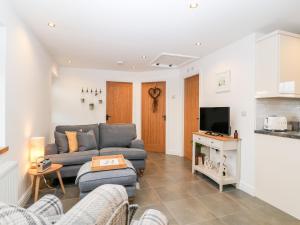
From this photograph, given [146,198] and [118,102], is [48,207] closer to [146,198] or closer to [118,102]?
[146,198]

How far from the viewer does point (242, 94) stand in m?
2.86

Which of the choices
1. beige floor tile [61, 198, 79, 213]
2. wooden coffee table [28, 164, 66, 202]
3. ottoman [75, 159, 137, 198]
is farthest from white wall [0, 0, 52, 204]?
ottoman [75, 159, 137, 198]

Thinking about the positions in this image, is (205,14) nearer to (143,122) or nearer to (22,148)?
(22,148)

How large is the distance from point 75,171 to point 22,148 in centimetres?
87

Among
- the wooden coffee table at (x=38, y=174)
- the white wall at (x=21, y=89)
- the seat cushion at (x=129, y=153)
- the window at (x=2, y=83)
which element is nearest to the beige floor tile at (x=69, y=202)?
the wooden coffee table at (x=38, y=174)

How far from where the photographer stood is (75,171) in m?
2.91

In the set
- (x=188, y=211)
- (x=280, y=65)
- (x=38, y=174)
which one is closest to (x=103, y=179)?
(x=38, y=174)

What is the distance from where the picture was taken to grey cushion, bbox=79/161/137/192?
6.91ft

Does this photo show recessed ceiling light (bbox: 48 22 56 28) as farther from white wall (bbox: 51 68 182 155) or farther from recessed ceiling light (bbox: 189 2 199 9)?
white wall (bbox: 51 68 182 155)

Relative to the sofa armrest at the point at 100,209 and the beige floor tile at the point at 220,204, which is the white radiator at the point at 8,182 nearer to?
the sofa armrest at the point at 100,209

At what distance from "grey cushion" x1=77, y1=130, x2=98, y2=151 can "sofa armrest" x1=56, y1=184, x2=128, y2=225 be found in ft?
8.74

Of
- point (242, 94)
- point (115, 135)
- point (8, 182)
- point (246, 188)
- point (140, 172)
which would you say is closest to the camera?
point (8, 182)

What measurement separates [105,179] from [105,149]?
1.29m

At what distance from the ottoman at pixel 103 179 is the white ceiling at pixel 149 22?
6.37ft
